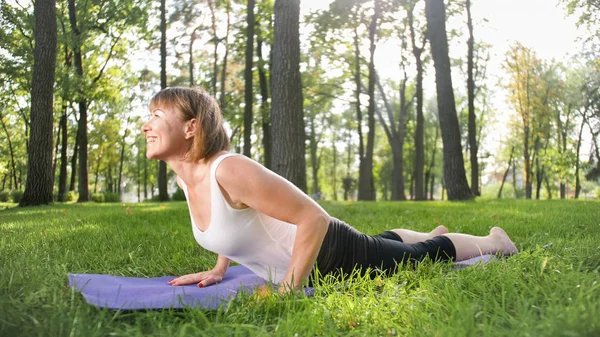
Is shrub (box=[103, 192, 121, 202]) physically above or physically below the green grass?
below

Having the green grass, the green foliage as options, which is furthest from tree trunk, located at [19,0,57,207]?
the green foliage

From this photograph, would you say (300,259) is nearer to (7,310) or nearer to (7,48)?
(7,310)

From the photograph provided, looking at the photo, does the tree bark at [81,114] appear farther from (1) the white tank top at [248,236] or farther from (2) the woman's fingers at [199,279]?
(1) the white tank top at [248,236]

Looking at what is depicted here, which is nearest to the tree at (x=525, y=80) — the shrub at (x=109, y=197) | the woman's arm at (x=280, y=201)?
the shrub at (x=109, y=197)

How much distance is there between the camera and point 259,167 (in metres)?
2.62

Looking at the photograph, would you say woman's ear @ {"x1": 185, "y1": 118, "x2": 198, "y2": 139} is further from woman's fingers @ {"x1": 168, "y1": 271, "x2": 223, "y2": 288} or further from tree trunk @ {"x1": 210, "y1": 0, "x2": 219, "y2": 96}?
tree trunk @ {"x1": 210, "y1": 0, "x2": 219, "y2": 96}

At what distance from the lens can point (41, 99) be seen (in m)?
11.9

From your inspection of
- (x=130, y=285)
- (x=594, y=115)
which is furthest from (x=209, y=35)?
(x=594, y=115)

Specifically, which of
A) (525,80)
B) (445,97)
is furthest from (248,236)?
(525,80)

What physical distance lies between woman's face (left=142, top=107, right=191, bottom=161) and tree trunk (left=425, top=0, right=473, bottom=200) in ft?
35.7

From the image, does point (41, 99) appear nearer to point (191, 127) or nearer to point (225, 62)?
point (191, 127)

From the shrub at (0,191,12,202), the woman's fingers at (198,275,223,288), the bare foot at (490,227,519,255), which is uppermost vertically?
the bare foot at (490,227,519,255)

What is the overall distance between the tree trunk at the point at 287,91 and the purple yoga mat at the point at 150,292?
510cm

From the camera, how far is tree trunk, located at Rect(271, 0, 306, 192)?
833 centimetres
